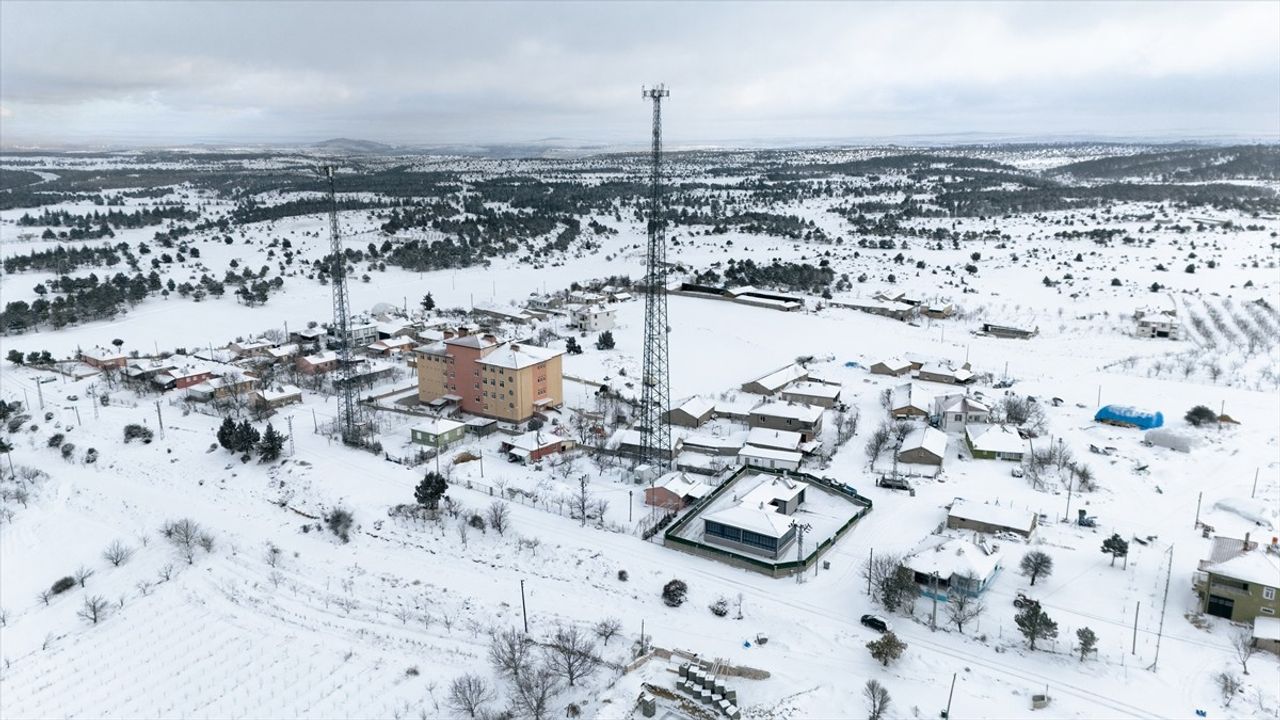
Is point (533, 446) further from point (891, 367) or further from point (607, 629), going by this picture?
point (891, 367)

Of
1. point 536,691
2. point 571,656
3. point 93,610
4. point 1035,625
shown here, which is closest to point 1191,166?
point 1035,625

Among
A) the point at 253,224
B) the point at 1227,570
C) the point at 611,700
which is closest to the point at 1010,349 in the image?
the point at 1227,570

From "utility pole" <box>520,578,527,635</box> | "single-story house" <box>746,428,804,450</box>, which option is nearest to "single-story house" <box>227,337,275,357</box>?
"single-story house" <box>746,428,804,450</box>

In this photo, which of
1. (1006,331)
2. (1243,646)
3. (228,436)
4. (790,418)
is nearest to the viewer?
(1243,646)

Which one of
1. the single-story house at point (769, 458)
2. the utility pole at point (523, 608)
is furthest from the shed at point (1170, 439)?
the utility pole at point (523, 608)

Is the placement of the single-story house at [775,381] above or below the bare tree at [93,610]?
above

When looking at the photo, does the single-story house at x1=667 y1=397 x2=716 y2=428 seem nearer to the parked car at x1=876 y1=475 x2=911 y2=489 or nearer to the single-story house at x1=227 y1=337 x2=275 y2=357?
the parked car at x1=876 y1=475 x2=911 y2=489

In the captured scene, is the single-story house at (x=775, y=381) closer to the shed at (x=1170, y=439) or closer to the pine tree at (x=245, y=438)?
the shed at (x=1170, y=439)
